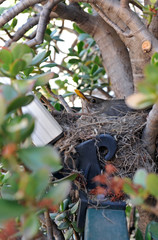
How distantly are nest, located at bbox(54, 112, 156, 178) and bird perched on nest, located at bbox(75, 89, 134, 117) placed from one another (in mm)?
364

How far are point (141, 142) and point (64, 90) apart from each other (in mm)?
1614

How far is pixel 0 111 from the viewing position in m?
0.65

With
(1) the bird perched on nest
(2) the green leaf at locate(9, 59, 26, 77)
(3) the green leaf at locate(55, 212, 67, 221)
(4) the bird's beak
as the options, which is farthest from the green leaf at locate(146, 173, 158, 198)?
(4) the bird's beak

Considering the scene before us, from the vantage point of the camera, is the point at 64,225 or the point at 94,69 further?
the point at 94,69

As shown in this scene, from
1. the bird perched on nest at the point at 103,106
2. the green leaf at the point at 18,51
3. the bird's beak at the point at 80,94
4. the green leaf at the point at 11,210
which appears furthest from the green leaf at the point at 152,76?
the bird's beak at the point at 80,94

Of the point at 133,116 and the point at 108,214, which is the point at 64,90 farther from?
the point at 108,214

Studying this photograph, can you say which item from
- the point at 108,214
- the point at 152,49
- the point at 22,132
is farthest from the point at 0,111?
the point at 152,49

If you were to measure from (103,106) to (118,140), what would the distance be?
890mm

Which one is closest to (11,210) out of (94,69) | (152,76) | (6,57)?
(152,76)

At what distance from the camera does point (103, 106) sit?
8.93ft

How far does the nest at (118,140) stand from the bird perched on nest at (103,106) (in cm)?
36

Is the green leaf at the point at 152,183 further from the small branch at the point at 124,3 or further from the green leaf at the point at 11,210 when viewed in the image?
the small branch at the point at 124,3

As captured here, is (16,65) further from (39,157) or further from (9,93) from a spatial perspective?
(39,157)

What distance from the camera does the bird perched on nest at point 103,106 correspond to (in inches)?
95.7
